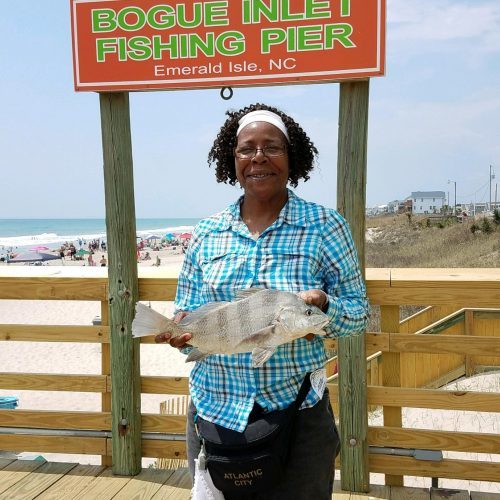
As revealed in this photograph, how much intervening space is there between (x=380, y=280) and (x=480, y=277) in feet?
1.69

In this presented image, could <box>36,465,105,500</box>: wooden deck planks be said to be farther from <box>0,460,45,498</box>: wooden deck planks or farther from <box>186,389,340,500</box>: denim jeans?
<box>186,389,340,500</box>: denim jeans

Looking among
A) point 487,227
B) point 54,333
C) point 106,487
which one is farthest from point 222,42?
point 487,227

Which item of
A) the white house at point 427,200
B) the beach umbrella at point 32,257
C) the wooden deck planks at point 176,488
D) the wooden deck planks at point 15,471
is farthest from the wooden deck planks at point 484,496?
the white house at point 427,200

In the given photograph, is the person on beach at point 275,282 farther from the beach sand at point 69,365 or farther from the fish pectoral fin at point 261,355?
the beach sand at point 69,365

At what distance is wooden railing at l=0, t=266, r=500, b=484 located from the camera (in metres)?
3.13

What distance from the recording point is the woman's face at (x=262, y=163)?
1.98m

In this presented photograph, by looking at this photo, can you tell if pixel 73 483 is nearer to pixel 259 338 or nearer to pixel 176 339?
pixel 176 339

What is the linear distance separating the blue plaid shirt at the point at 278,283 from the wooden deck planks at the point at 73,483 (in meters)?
1.77

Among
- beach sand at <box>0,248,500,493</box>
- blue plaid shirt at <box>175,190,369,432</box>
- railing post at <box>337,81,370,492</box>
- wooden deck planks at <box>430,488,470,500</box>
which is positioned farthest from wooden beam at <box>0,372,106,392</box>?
wooden deck planks at <box>430,488,470,500</box>

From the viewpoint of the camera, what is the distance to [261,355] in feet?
5.65

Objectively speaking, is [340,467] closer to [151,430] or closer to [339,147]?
[151,430]

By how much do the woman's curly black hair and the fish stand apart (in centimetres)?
62

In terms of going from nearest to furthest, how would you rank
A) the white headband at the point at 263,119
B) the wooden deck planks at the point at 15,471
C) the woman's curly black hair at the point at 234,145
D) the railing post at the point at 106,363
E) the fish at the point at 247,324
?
the fish at the point at 247,324
the white headband at the point at 263,119
the woman's curly black hair at the point at 234,145
the wooden deck planks at the point at 15,471
the railing post at the point at 106,363

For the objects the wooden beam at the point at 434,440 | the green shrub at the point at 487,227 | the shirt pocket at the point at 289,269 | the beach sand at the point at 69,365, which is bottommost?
the beach sand at the point at 69,365
